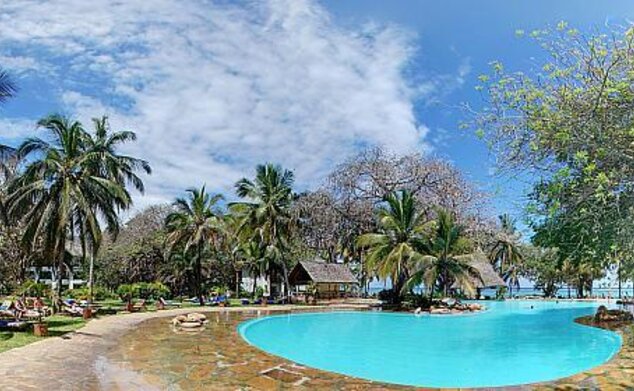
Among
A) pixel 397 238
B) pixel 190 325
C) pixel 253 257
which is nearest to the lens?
pixel 190 325

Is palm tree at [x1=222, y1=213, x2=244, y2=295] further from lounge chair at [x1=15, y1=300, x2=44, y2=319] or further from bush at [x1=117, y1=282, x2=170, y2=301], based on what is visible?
lounge chair at [x1=15, y1=300, x2=44, y2=319]

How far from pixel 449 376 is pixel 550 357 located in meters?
3.93

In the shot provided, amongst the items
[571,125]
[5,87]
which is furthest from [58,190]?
[571,125]

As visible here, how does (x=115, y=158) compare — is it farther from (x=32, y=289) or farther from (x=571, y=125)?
(x=571, y=125)

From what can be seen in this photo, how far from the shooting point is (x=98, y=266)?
39.2 m

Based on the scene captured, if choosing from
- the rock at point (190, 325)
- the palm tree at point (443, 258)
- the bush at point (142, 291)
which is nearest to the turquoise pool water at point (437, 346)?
the rock at point (190, 325)

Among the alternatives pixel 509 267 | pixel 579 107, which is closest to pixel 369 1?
pixel 579 107

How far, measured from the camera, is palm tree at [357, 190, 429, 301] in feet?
89.5

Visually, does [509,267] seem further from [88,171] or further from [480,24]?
[480,24]

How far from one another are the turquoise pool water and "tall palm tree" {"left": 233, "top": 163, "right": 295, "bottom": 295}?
23.9ft

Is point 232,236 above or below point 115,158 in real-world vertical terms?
below

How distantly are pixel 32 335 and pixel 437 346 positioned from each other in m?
11.1

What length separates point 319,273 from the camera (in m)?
33.8

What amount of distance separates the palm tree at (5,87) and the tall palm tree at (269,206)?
1814cm
